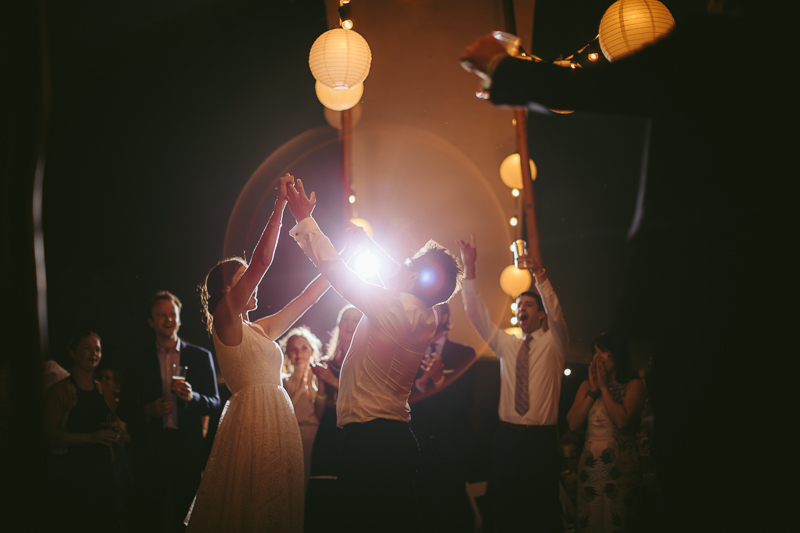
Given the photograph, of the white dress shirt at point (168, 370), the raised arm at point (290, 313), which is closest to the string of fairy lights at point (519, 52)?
the raised arm at point (290, 313)

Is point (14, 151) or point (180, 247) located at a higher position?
point (180, 247)

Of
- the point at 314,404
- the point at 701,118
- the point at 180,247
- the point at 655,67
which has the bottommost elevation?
the point at 314,404

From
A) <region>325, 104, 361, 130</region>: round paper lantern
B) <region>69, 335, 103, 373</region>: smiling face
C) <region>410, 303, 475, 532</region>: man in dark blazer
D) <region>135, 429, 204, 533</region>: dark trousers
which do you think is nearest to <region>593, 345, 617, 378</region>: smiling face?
<region>410, 303, 475, 532</region>: man in dark blazer

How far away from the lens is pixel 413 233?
4875mm

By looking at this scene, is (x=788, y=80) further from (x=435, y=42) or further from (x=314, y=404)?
(x=435, y=42)

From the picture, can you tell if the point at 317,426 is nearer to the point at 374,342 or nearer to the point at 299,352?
the point at 299,352

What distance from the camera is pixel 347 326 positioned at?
142 inches

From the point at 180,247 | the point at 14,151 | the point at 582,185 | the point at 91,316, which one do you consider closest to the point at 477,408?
the point at 582,185

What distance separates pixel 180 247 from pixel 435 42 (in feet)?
9.77

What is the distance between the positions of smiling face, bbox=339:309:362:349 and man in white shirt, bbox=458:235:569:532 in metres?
0.93

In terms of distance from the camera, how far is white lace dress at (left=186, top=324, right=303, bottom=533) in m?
1.79

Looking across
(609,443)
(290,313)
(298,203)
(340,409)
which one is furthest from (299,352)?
(609,443)

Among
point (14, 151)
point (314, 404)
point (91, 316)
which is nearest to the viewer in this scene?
point (14, 151)

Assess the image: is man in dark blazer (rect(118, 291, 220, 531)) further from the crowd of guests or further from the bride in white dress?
the bride in white dress
